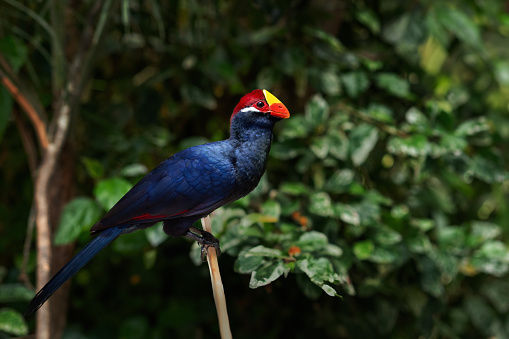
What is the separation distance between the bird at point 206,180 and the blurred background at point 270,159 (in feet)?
1.28

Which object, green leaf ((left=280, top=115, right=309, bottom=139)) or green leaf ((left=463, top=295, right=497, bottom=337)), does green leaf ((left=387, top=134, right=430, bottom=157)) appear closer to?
green leaf ((left=280, top=115, right=309, bottom=139))

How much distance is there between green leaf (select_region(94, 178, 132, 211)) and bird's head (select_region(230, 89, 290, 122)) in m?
0.48

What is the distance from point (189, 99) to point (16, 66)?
16.5 inches

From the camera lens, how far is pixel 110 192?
100cm

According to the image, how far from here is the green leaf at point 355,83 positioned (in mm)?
Answer: 1365

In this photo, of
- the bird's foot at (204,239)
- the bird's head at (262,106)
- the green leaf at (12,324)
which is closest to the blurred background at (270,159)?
the green leaf at (12,324)

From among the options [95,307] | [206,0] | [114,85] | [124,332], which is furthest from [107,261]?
[206,0]

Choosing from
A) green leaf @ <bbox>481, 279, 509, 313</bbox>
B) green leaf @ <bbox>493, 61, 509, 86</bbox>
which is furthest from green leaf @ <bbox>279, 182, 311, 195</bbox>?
green leaf @ <bbox>493, 61, 509, 86</bbox>

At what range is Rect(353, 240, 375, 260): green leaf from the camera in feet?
3.68

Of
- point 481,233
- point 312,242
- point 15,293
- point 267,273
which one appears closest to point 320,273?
point 267,273

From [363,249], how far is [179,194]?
670 millimetres

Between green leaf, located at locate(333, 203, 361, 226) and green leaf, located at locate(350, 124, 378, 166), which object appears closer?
green leaf, located at locate(333, 203, 361, 226)

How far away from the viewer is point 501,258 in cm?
129

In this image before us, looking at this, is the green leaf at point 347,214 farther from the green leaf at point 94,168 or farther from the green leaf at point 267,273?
the green leaf at point 94,168
